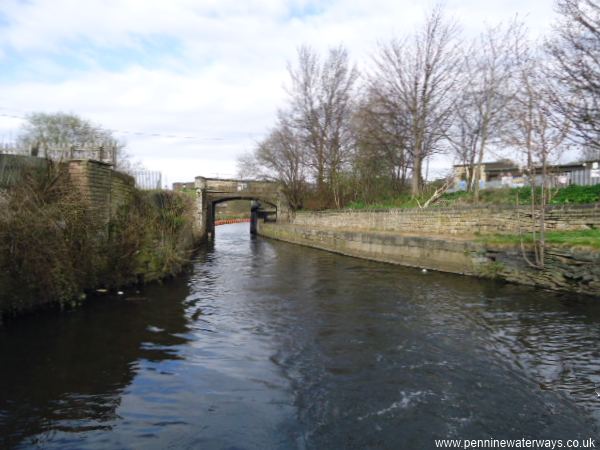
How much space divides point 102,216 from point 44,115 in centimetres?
2628

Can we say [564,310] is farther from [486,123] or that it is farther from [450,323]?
[486,123]

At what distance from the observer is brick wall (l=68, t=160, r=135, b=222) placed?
405 inches

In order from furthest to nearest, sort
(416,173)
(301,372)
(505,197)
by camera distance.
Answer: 1. (416,173)
2. (505,197)
3. (301,372)

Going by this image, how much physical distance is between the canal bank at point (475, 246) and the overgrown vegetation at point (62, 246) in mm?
8465

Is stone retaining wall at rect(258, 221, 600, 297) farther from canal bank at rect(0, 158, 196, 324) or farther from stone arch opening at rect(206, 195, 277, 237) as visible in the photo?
stone arch opening at rect(206, 195, 277, 237)

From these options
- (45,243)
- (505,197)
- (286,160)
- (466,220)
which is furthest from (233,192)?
(45,243)

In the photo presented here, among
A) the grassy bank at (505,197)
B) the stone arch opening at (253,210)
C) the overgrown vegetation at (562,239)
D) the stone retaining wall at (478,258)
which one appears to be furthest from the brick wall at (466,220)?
the stone arch opening at (253,210)

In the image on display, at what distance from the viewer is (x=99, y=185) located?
10.9 metres

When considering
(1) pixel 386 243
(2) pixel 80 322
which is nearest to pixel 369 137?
(1) pixel 386 243

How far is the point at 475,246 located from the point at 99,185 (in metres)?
10.5

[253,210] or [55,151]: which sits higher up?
[55,151]

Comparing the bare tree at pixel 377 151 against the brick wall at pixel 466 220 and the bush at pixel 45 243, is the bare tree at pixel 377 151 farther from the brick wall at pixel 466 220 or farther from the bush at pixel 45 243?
the bush at pixel 45 243

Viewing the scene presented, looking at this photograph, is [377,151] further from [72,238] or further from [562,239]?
[72,238]

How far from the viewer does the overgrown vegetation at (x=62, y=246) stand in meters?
7.83
